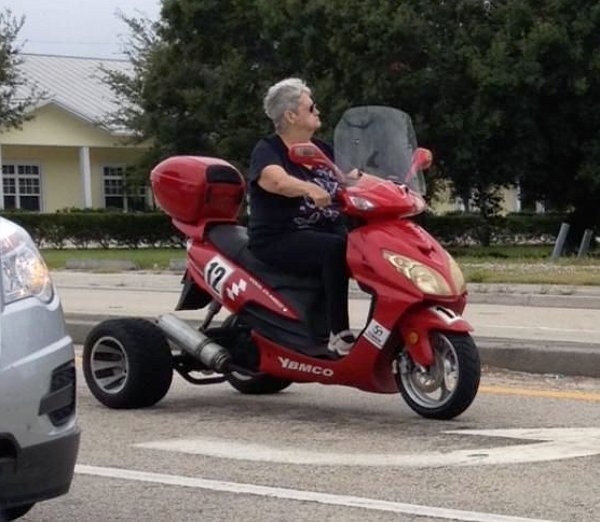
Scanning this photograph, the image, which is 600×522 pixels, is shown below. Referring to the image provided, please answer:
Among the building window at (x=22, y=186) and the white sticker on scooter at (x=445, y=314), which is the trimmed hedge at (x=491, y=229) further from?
the white sticker on scooter at (x=445, y=314)

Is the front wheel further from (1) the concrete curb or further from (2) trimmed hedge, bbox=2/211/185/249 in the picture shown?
(2) trimmed hedge, bbox=2/211/185/249

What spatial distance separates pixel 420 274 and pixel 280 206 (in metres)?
1.00

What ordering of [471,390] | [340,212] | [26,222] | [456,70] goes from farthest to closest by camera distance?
[26,222]
[456,70]
[340,212]
[471,390]

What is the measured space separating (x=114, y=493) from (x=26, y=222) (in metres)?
32.3

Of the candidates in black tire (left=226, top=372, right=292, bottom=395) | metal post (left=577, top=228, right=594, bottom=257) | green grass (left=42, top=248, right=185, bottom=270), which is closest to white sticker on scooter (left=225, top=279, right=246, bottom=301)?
black tire (left=226, top=372, right=292, bottom=395)

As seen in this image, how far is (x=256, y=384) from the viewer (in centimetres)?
853

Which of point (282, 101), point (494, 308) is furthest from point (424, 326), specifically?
point (494, 308)

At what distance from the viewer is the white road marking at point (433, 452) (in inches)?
251

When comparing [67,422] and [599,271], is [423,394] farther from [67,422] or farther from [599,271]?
[599,271]

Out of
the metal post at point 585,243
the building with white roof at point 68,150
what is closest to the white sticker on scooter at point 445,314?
the metal post at point 585,243

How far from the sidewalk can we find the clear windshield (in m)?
1.08

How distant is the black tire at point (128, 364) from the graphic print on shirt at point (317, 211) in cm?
110

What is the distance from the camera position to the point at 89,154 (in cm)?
5084

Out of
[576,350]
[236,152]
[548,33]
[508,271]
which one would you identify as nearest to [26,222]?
[236,152]
